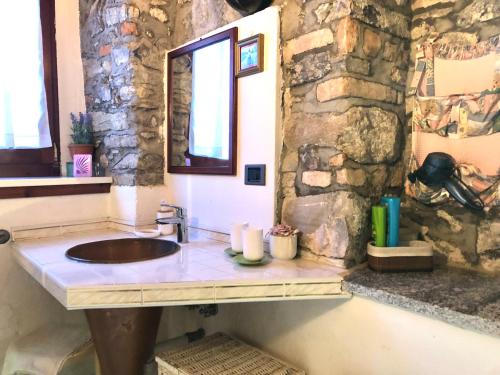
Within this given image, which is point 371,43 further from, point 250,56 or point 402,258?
point 402,258

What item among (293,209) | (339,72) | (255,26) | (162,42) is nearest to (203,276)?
(293,209)

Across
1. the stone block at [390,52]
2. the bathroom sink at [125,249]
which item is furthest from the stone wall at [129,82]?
the stone block at [390,52]

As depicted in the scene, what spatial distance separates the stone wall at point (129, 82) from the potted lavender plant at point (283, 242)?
36.0 inches

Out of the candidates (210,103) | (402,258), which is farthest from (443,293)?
(210,103)

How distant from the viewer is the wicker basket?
1.38m

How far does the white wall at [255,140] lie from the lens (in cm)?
153

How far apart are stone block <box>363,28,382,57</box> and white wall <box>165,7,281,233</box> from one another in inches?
13.5

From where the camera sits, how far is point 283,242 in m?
1.45

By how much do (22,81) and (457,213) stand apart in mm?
2180

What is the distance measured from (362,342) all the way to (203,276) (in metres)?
0.59

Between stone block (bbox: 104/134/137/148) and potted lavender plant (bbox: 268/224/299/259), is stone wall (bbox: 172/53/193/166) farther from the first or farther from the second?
potted lavender plant (bbox: 268/224/299/259)

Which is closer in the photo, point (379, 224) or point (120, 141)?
point (379, 224)

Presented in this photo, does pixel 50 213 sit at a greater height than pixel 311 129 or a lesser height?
lesser

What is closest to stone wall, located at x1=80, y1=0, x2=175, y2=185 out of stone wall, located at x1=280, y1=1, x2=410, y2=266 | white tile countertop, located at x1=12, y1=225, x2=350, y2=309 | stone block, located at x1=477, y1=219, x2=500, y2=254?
white tile countertop, located at x1=12, y1=225, x2=350, y2=309
